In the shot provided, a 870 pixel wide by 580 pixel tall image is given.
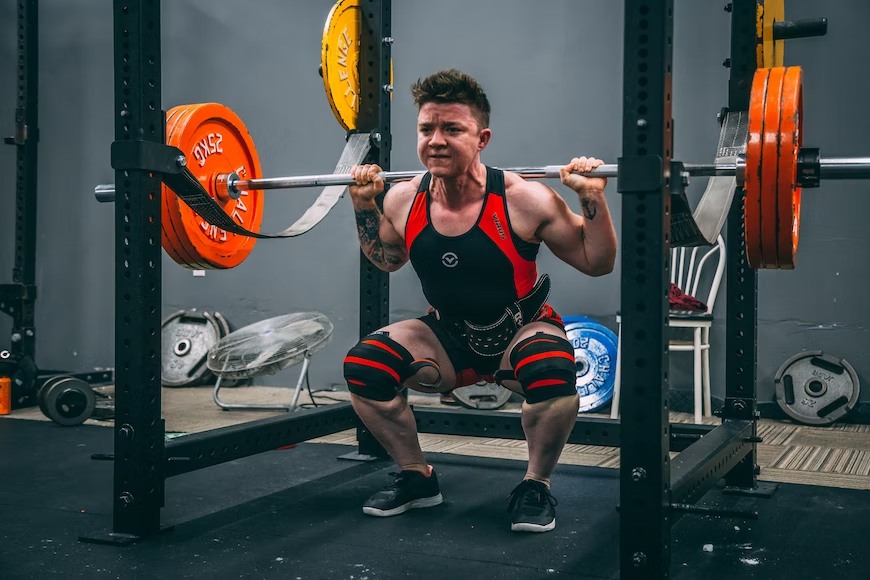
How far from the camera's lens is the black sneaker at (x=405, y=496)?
2492mm

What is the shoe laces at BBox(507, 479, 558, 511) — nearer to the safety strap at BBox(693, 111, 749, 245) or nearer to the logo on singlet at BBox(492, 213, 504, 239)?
the logo on singlet at BBox(492, 213, 504, 239)

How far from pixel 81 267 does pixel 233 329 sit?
133 cm

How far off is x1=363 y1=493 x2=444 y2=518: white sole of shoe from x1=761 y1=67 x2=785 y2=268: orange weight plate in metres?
1.26

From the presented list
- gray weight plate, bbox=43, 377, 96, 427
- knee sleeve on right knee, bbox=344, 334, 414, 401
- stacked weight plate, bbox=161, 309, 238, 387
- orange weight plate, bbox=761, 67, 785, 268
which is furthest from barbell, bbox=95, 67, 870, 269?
stacked weight plate, bbox=161, 309, 238, 387

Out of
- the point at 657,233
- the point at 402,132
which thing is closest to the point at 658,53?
the point at 657,233

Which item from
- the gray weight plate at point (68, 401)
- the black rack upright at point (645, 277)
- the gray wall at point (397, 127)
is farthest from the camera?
the gray wall at point (397, 127)

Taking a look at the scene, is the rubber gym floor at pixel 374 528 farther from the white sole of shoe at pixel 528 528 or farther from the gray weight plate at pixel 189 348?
the gray weight plate at pixel 189 348

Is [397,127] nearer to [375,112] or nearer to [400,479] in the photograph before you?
[375,112]

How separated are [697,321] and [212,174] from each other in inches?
101

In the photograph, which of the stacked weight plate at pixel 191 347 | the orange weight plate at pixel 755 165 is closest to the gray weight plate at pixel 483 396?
the stacked weight plate at pixel 191 347

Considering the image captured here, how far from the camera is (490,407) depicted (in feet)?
15.2

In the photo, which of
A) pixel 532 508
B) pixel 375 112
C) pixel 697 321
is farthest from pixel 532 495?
pixel 697 321

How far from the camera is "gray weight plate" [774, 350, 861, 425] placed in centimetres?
415

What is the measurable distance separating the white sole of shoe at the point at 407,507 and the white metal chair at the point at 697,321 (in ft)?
6.10
